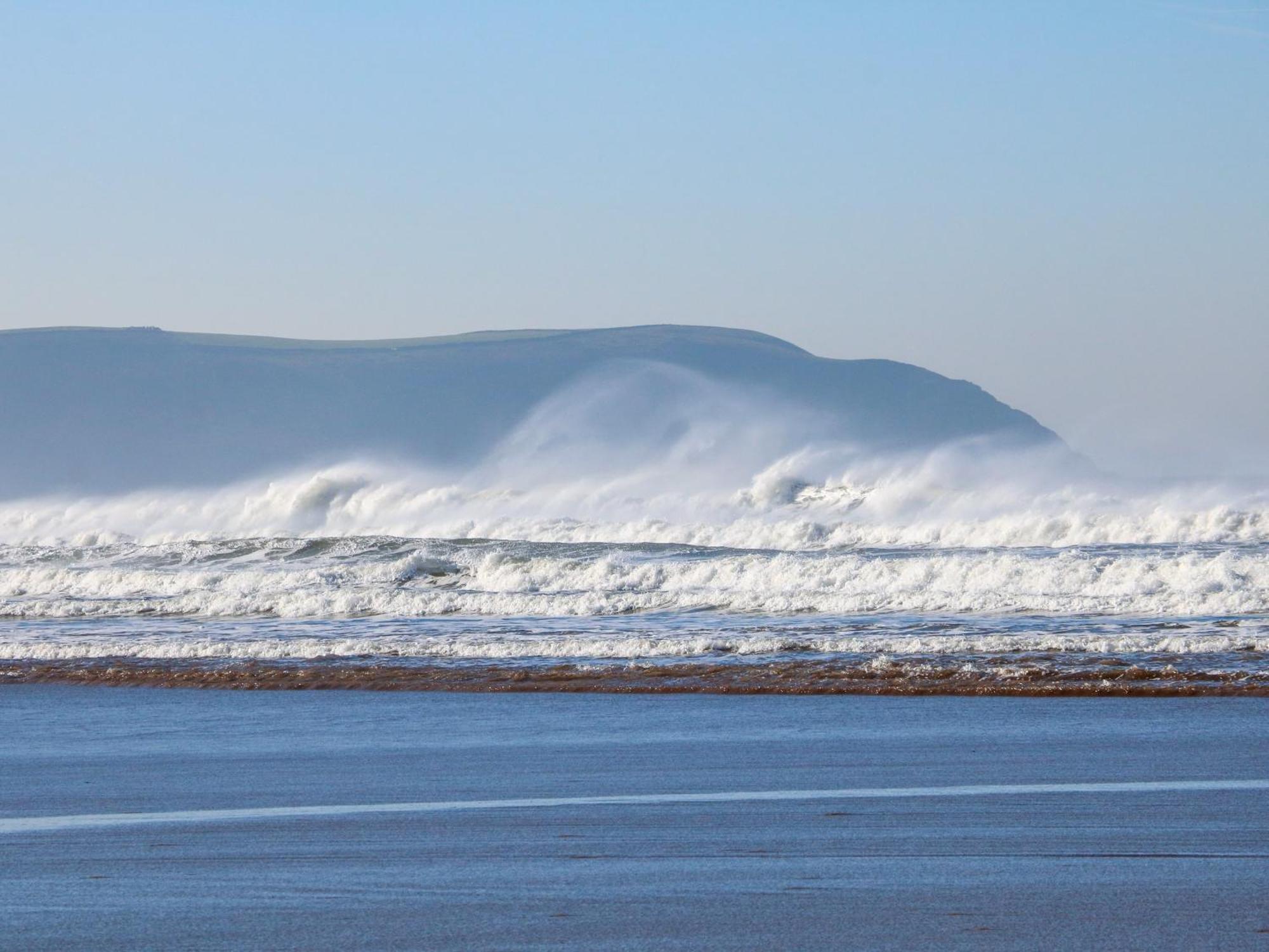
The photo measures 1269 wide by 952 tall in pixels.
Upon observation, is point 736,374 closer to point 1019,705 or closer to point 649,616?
point 649,616

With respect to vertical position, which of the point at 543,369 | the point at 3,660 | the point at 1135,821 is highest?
the point at 543,369

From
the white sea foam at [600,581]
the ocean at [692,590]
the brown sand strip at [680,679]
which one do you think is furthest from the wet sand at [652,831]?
the white sea foam at [600,581]

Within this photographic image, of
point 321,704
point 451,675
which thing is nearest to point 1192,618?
point 451,675

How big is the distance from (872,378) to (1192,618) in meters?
80.4

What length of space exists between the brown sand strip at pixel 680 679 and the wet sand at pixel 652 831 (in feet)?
2.50

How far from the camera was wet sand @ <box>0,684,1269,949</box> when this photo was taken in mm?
3318

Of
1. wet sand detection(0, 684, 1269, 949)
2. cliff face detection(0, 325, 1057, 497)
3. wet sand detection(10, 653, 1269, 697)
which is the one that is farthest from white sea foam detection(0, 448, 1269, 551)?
cliff face detection(0, 325, 1057, 497)

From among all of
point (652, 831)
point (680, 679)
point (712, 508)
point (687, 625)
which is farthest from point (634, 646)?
point (712, 508)

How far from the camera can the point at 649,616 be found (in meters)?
13.5

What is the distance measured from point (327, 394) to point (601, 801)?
91032mm

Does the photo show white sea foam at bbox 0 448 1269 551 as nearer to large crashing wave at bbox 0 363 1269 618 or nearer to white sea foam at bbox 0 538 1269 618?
large crashing wave at bbox 0 363 1269 618

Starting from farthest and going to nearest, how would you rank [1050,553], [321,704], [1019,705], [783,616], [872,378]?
[872,378], [1050,553], [783,616], [321,704], [1019,705]

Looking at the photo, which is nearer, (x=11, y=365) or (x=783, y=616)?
(x=783, y=616)

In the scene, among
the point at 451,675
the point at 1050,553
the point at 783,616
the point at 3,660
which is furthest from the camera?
the point at 1050,553
